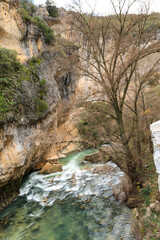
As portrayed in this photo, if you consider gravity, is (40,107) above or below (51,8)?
below

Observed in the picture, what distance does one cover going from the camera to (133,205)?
4.72 metres

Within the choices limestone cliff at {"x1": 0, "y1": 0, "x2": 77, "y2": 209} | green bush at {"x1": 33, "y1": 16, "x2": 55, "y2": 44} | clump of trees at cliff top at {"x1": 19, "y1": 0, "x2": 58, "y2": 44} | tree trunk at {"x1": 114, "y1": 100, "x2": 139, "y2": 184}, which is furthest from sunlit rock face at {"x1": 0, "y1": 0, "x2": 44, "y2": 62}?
tree trunk at {"x1": 114, "y1": 100, "x2": 139, "y2": 184}

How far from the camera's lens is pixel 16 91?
6.83m

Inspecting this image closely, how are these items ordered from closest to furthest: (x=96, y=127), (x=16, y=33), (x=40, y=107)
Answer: (x=96, y=127) → (x=40, y=107) → (x=16, y=33)

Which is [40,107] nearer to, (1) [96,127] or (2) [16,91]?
(2) [16,91]

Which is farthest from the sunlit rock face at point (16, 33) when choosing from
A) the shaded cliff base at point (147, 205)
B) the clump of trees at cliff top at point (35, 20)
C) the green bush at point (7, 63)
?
the shaded cliff base at point (147, 205)

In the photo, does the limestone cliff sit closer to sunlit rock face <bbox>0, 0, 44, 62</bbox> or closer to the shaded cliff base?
sunlit rock face <bbox>0, 0, 44, 62</bbox>

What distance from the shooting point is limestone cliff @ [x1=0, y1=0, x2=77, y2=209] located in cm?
575

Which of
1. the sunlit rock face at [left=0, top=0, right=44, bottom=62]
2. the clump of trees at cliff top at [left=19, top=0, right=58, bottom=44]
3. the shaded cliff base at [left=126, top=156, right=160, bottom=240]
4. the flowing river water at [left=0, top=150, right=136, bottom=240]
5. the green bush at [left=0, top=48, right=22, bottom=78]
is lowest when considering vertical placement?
the flowing river water at [left=0, top=150, right=136, bottom=240]

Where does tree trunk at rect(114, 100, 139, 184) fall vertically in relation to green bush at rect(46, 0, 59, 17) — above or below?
below

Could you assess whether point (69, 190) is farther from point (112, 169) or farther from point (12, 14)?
point (12, 14)

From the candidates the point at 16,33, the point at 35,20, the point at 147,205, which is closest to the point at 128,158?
the point at 147,205

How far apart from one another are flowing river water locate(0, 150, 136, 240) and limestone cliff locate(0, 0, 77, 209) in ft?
3.40

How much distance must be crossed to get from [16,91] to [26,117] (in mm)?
1333
